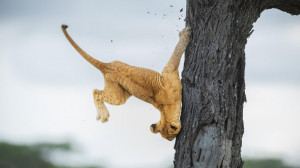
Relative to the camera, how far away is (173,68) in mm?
3750

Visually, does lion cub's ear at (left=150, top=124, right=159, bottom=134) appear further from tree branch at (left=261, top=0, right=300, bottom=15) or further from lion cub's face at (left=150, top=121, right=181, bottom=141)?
tree branch at (left=261, top=0, right=300, bottom=15)

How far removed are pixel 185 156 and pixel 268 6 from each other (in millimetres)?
1685

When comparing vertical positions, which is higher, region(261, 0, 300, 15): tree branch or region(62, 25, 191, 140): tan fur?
region(261, 0, 300, 15): tree branch

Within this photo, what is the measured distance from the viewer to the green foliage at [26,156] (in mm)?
11946

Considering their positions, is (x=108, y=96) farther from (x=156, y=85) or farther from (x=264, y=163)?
(x=264, y=163)

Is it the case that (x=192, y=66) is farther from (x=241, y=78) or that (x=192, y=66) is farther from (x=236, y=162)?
(x=236, y=162)

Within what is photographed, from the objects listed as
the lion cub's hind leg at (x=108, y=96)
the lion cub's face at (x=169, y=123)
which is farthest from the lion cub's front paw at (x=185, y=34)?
the lion cub's hind leg at (x=108, y=96)

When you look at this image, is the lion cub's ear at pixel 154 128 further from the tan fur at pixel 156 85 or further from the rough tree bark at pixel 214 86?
the rough tree bark at pixel 214 86

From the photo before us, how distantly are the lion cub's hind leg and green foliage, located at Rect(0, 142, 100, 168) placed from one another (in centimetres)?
822

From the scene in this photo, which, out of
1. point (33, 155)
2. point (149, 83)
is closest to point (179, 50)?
point (149, 83)

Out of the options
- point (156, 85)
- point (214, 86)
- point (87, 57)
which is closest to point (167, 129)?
point (156, 85)

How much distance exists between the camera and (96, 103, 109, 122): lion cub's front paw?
156 inches

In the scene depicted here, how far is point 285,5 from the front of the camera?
414cm

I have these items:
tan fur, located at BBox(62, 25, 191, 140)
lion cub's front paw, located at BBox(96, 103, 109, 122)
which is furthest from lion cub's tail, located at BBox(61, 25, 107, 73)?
lion cub's front paw, located at BBox(96, 103, 109, 122)
